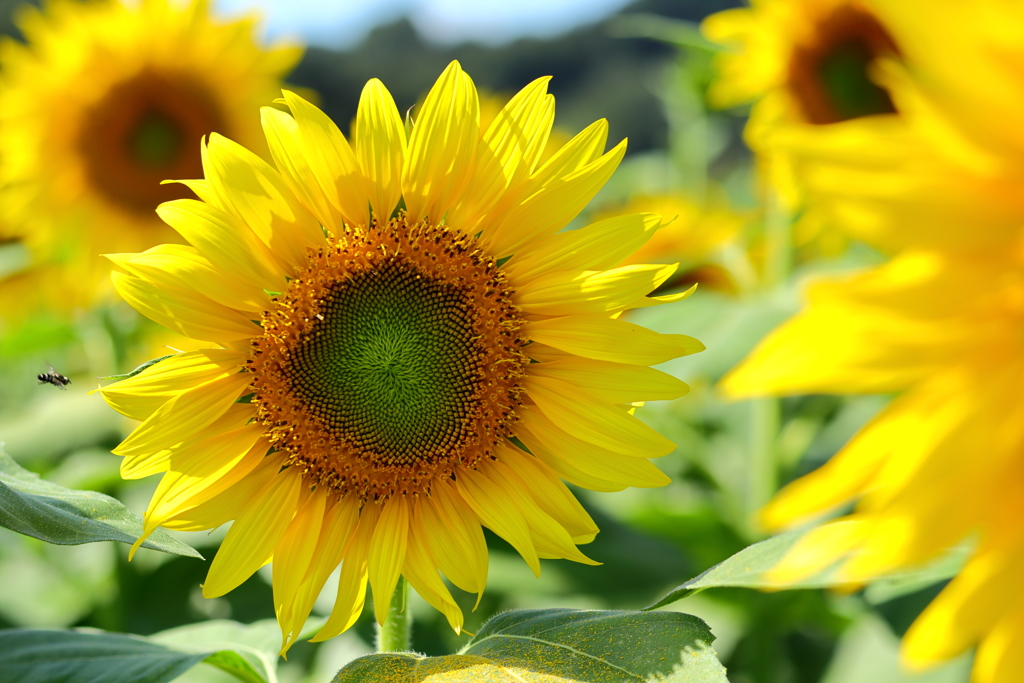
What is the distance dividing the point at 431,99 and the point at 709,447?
9.56 feet

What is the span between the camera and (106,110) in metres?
3.53

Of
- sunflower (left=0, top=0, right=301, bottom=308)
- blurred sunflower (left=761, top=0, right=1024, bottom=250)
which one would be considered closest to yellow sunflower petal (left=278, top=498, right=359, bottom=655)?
blurred sunflower (left=761, top=0, right=1024, bottom=250)

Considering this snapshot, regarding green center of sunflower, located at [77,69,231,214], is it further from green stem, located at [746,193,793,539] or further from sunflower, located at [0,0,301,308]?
green stem, located at [746,193,793,539]

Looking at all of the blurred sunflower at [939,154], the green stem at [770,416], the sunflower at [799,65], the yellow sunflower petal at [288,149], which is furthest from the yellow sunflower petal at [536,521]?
the sunflower at [799,65]

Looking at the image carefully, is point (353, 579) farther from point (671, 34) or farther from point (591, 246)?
point (671, 34)

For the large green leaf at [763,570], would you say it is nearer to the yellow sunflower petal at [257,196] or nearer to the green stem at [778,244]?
the yellow sunflower petal at [257,196]

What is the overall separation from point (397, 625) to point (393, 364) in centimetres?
45

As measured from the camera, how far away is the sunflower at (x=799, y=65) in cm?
296

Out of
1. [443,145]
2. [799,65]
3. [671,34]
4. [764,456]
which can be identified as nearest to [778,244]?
[799,65]

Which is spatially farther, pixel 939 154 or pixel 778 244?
pixel 778 244

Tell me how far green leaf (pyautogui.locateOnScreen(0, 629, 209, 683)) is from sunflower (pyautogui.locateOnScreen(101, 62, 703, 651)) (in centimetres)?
16

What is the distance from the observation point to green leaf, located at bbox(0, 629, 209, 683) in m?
1.28

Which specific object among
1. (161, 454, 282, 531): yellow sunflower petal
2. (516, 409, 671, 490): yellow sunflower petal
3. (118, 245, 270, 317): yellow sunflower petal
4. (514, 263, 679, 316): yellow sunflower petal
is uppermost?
(118, 245, 270, 317): yellow sunflower petal

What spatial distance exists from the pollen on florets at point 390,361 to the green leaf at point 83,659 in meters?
0.36
